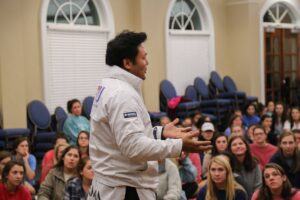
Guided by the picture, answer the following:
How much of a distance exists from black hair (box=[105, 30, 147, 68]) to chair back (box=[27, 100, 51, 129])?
5.90 meters

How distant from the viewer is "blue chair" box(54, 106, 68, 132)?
26.9ft

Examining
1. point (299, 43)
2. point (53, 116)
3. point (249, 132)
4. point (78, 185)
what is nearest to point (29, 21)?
point (53, 116)

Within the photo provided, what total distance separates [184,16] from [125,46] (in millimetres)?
9431

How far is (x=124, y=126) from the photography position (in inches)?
85.4

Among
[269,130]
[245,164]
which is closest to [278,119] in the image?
[269,130]

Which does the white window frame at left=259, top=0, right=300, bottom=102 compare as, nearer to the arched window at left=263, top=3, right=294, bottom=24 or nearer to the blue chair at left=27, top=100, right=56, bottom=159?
the arched window at left=263, top=3, right=294, bottom=24

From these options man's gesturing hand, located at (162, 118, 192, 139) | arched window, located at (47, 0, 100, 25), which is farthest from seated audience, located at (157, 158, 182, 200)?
arched window, located at (47, 0, 100, 25)

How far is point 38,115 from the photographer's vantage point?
26.6ft

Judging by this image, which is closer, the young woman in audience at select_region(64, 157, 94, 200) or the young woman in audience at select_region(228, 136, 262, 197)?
the young woman in audience at select_region(64, 157, 94, 200)

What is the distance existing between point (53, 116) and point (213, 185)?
15.0 feet

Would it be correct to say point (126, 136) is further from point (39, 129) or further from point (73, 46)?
point (73, 46)

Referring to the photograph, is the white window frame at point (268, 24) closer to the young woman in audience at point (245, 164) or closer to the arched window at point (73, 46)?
the arched window at point (73, 46)

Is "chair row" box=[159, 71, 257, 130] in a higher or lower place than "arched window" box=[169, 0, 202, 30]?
lower

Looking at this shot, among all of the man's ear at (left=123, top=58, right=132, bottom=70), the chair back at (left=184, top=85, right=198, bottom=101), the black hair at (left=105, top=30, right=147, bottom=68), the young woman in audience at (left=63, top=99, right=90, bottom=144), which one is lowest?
the young woman in audience at (left=63, top=99, right=90, bottom=144)
